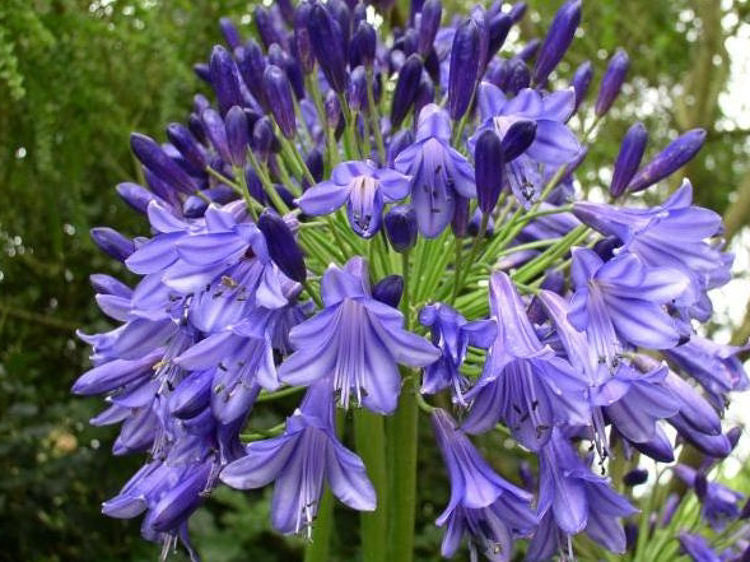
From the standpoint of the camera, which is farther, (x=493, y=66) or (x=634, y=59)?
(x=634, y=59)

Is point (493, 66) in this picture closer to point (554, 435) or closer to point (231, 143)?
point (231, 143)

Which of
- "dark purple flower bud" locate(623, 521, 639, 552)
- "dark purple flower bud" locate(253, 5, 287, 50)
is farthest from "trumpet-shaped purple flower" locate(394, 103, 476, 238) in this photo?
"dark purple flower bud" locate(623, 521, 639, 552)

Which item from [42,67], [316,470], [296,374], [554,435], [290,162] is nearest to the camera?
[296,374]

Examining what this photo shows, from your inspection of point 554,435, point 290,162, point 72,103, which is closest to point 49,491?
point 72,103

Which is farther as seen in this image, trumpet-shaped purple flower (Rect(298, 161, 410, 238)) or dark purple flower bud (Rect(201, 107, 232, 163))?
dark purple flower bud (Rect(201, 107, 232, 163))

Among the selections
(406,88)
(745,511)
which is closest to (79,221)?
(406,88)

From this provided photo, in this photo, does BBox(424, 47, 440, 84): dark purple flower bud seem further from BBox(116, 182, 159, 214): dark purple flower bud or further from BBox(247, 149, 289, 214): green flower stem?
BBox(116, 182, 159, 214): dark purple flower bud

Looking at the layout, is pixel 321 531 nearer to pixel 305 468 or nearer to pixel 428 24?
pixel 305 468
